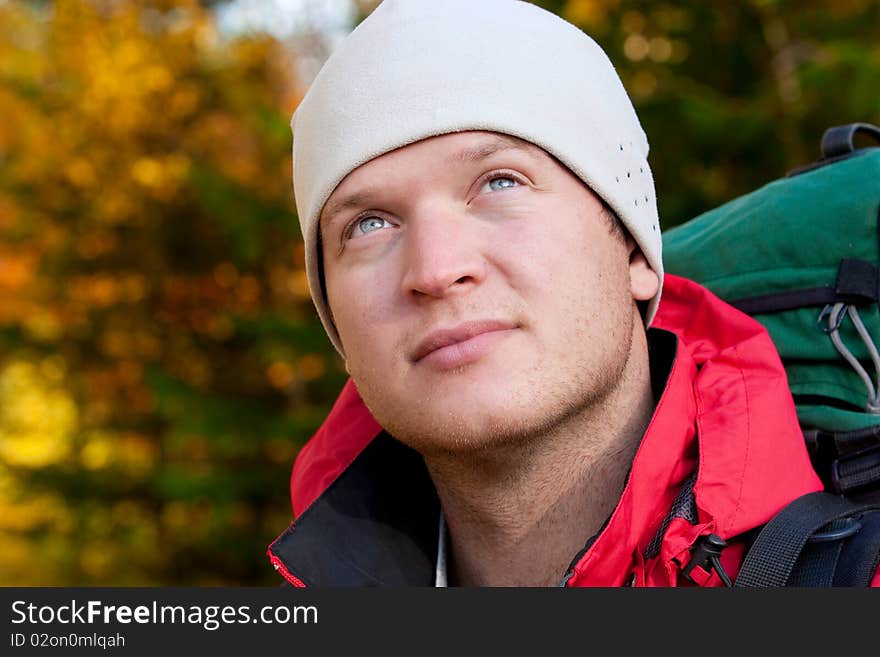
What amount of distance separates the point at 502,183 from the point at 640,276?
0.48m

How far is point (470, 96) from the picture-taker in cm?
210

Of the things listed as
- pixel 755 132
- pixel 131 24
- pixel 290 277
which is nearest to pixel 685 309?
pixel 755 132

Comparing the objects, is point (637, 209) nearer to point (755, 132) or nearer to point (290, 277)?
point (755, 132)

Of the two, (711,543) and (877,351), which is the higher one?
(877,351)

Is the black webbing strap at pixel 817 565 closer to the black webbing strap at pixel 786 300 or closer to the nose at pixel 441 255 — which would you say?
the black webbing strap at pixel 786 300

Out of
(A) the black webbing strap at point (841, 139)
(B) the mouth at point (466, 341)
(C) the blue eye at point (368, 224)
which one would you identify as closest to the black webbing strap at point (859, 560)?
(B) the mouth at point (466, 341)

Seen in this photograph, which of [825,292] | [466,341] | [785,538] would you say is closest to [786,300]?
[825,292]

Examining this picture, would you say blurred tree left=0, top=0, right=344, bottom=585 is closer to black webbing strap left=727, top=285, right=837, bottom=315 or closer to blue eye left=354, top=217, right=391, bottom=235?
blue eye left=354, top=217, right=391, bottom=235

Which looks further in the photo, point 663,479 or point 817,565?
point 663,479

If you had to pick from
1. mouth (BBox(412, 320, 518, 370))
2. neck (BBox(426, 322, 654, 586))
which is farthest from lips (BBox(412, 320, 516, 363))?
neck (BBox(426, 322, 654, 586))

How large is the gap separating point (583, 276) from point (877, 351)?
0.66 m

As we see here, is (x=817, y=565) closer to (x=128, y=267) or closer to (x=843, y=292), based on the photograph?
(x=843, y=292)

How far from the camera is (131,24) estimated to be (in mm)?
10945

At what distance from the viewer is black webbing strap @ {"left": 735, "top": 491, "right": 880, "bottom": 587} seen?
161 cm
